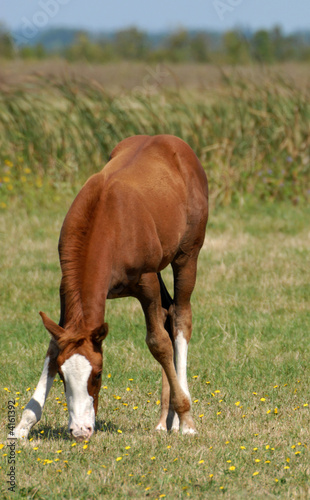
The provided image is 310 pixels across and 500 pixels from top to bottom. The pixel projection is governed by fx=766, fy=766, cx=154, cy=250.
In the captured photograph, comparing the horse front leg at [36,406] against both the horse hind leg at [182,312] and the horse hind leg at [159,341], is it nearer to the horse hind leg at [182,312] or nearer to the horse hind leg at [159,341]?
the horse hind leg at [159,341]

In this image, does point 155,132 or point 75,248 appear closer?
point 75,248

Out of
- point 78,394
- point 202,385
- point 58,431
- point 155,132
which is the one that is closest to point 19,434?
point 58,431

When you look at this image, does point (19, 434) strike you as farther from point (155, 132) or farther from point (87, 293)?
point (155, 132)

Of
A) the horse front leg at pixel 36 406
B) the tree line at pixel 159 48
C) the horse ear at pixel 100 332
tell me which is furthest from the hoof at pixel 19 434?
the tree line at pixel 159 48

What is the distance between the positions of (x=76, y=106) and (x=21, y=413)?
7.59 metres

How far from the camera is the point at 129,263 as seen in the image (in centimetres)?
457

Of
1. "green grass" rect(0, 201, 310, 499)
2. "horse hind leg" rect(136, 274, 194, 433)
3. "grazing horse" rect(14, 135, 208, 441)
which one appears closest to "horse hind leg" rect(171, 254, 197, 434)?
"grazing horse" rect(14, 135, 208, 441)

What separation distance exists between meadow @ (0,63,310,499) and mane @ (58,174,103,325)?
2.58 ft

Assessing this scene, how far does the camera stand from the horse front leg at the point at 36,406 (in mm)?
4672

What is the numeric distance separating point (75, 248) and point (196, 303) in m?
3.31

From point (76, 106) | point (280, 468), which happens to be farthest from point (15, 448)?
point (76, 106)

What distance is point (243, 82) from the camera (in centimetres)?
1241

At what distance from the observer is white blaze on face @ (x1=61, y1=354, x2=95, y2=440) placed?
405 centimetres

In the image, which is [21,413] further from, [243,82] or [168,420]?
[243,82]
